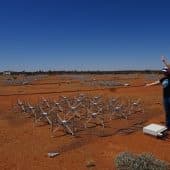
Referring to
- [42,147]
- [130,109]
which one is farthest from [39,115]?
[42,147]

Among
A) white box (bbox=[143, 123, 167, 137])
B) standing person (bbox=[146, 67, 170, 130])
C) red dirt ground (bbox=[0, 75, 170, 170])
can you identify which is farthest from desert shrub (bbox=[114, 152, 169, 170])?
standing person (bbox=[146, 67, 170, 130])

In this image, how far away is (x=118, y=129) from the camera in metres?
12.8

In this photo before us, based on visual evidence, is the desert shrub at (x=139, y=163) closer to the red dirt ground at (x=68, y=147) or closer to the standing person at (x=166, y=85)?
the red dirt ground at (x=68, y=147)

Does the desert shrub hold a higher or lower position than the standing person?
lower

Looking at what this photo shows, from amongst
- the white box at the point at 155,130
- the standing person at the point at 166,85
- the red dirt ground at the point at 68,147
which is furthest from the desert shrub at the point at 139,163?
the standing person at the point at 166,85

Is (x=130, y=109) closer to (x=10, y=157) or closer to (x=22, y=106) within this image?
(x=22, y=106)

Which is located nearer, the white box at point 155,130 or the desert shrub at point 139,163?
the desert shrub at point 139,163

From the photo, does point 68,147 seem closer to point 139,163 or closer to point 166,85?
point 166,85

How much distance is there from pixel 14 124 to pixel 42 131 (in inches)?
95.2

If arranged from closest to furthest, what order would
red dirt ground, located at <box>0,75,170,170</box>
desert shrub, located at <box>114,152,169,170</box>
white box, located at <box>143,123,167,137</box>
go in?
desert shrub, located at <box>114,152,169,170</box> → red dirt ground, located at <box>0,75,170,170</box> → white box, located at <box>143,123,167,137</box>

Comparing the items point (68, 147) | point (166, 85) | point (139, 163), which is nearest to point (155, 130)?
point (166, 85)

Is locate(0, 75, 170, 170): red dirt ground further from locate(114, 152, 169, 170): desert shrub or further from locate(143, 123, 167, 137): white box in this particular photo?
locate(114, 152, 169, 170): desert shrub

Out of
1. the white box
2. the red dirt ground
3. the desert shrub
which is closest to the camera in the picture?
the desert shrub

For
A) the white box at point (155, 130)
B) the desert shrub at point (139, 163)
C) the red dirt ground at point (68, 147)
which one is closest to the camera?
the desert shrub at point (139, 163)
